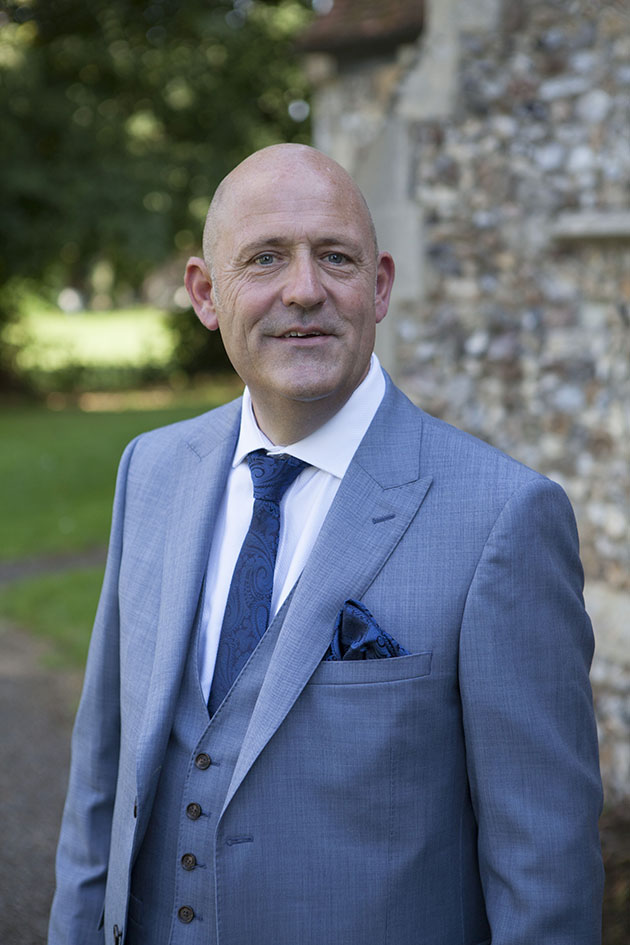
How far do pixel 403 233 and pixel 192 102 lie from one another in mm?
14357

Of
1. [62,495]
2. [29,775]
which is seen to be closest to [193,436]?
[29,775]

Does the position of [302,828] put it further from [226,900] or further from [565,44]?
[565,44]

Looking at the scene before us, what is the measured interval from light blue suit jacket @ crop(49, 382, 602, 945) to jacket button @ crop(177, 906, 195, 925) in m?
0.09

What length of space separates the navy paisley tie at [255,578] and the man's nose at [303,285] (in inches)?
13.2

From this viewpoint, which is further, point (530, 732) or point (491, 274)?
point (491, 274)

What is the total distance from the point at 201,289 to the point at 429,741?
3.55 ft

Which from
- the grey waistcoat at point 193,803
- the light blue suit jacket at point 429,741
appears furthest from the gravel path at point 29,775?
the light blue suit jacket at point 429,741

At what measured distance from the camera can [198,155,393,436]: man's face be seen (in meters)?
1.94

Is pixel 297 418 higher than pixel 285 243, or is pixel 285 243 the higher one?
pixel 285 243

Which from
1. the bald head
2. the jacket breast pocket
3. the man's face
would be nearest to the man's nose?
the man's face

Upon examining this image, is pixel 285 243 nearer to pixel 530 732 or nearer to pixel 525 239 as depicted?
pixel 530 732

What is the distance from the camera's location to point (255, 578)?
2021 mm

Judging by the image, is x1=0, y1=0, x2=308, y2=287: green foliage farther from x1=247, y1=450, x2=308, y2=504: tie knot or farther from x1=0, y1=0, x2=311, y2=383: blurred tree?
x1=247, y1=450, x2=308, y2=504: tie knot

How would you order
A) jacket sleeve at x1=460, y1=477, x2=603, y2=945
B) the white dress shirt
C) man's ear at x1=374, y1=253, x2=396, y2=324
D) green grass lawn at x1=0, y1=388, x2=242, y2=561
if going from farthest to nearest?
green grass lawn at x1=0, y1=388, x2=242, y2=561, man's ear at x1=374, y1=253, x2=396, y2=324, the white dress shirt, jacket sleeve at x1=460, y1=477, x2=603, y2=945
